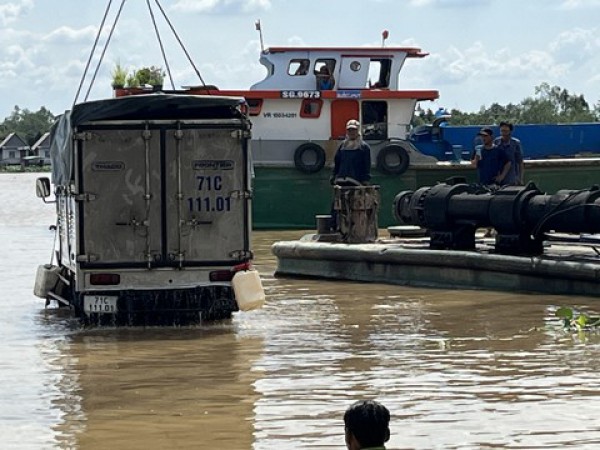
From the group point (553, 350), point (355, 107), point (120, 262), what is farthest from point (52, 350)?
point (355, 107)

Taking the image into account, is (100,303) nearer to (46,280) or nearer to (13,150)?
(46,280)

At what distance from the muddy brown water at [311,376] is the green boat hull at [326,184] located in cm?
1303

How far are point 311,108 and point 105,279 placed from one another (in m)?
16.8

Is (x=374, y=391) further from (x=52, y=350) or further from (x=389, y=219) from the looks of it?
(x=389, y=219)

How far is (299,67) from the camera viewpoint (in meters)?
31.7

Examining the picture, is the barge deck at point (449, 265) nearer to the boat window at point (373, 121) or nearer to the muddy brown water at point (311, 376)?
the muddy brown water at point (311, 376)

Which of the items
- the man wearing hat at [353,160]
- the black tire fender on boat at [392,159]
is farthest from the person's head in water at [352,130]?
the black tire fender on boat at [392,159]

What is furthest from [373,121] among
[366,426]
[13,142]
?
[13,142]

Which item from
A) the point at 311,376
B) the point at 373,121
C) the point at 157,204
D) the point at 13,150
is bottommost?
the point at 311,376

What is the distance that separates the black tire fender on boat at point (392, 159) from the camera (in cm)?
3092

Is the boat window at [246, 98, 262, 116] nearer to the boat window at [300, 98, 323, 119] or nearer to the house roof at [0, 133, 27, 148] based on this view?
the boat window at [300, 98, 323, 119]

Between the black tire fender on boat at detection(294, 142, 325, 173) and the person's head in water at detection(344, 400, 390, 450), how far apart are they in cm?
2485

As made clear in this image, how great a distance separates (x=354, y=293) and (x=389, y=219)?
520 inches

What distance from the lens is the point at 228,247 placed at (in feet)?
49.3
